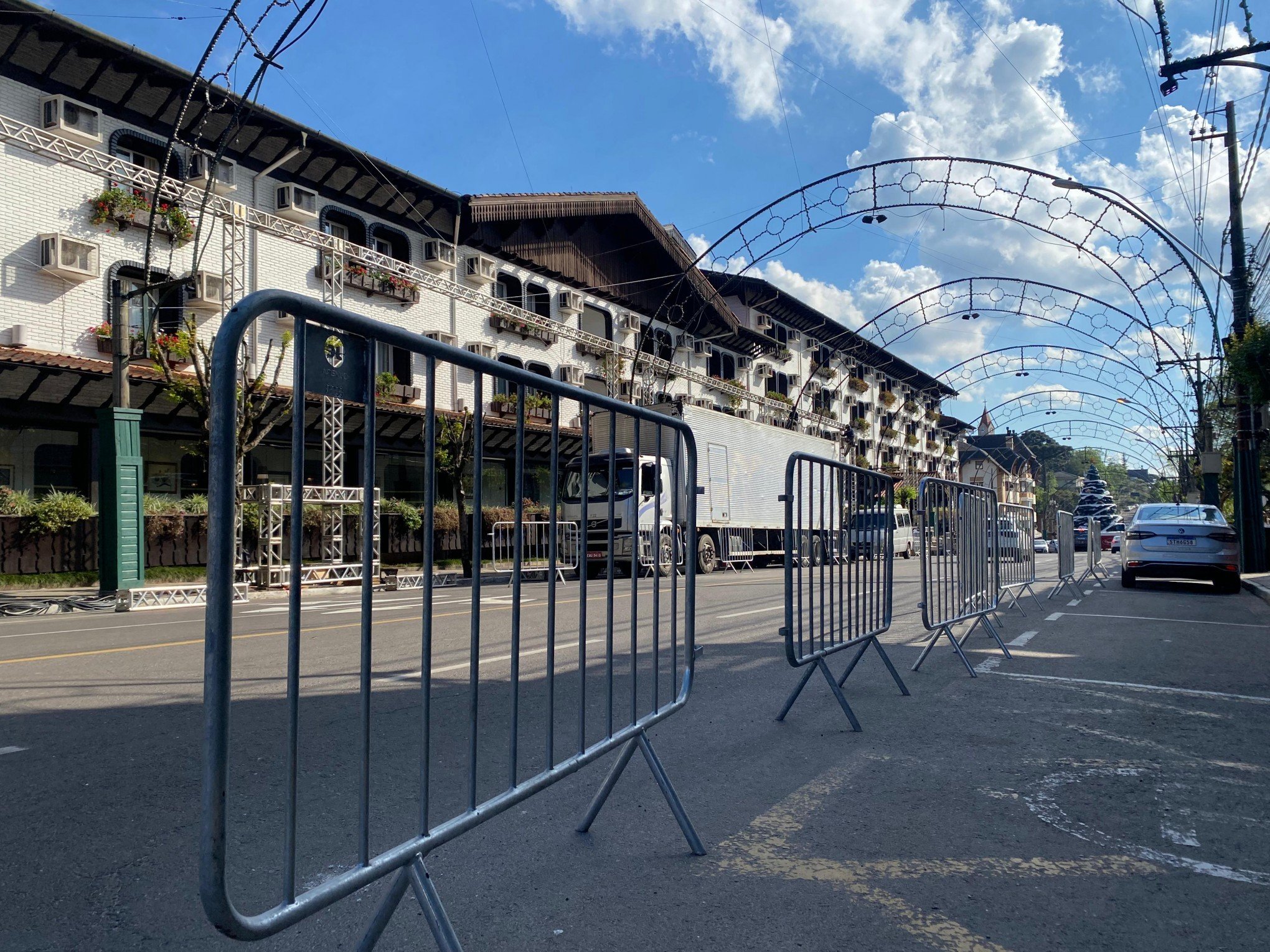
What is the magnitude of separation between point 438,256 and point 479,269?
5.14 ft

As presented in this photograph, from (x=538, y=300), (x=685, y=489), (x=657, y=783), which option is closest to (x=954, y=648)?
(x=685, y=489)

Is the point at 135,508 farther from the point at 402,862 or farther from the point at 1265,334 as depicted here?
the point at 1265,334

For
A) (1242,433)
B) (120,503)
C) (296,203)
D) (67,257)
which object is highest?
(296,203)

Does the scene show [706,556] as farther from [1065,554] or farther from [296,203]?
[296,203]

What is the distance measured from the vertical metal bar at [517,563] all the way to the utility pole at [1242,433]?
70.3 ft

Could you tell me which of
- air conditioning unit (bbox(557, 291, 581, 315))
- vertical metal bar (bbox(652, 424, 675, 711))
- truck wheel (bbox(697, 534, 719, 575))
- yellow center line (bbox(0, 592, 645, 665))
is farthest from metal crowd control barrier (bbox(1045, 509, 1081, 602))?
air conditioning unit (bbox(557, 291, 581, 315))

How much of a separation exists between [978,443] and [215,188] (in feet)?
360

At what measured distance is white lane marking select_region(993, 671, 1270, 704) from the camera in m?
6.45

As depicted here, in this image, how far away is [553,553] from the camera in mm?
3820

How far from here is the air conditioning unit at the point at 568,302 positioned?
32469mm

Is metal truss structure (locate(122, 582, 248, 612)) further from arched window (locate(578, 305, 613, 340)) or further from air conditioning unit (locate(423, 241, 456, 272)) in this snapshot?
arched window (locate(578, 305, 613, 340))

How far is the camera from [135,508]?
14953mm

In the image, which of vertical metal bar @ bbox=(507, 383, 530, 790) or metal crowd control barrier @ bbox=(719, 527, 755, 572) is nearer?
vertical metal bar @ bbox=(507, 383, 530, 790)

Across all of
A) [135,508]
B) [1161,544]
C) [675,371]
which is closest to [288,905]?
[135,508]
